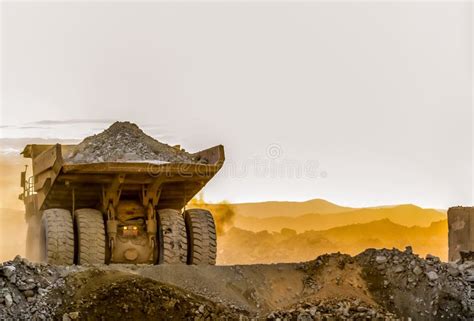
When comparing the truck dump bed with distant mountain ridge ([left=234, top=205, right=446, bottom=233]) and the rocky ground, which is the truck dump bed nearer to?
the rocky ground

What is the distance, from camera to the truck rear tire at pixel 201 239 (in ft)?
51.3

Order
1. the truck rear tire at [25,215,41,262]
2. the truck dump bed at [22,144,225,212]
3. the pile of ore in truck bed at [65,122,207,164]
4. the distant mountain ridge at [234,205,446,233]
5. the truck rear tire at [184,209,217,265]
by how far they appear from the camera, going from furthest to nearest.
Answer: the distant mountain ridge at [234,205,446,233] < the truck rear tire at [25,215,41,262] < the truck rear tire at [184,209,217,265] < the pile of ore in truck bed at [65,122,207,164] < the truck dump bed at [22,144,225,212]

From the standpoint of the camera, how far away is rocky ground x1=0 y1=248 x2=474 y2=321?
40.6ft

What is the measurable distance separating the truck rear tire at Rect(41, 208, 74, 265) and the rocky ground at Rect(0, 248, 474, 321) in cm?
146

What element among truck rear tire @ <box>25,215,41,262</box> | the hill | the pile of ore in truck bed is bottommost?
the hill

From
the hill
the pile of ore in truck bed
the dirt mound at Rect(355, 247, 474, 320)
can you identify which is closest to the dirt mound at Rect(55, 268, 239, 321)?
the dirt mound at Rect(355, 247, 474, 320)

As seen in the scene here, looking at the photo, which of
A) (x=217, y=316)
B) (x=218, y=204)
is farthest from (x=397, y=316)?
(x=218, y=204)

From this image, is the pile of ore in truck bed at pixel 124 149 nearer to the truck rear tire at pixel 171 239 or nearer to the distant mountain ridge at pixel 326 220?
the truck rear tire at pixel 171 239

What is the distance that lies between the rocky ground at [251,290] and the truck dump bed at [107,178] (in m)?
1.68

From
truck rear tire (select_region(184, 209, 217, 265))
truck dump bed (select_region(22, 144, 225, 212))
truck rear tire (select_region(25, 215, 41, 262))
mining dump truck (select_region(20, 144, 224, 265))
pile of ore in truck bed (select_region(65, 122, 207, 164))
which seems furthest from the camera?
truck rear tire (select_region(25, 215, 41, 262))

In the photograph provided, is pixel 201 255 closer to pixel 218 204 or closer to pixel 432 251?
pixel 218 204

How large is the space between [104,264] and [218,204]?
7987 millimetres

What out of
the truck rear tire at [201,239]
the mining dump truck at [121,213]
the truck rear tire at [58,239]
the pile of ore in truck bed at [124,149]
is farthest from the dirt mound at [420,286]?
the truck rear tire at [58,239]

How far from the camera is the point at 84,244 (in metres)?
14.9
